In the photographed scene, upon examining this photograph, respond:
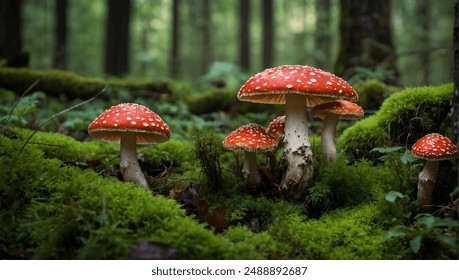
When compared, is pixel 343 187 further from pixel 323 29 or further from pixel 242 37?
pixel 323 29

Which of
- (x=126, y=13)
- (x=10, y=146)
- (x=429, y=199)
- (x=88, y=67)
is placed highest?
(x=126, y=13)

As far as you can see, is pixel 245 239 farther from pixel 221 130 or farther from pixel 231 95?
pixel 231 95

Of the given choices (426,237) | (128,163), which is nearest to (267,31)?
(128,163)

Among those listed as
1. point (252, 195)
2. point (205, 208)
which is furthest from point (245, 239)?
point (252, 195)

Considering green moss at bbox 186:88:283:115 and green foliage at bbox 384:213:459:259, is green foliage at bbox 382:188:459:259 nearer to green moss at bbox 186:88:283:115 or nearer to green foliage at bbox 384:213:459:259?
green foliage at bbox 384:213:459:259

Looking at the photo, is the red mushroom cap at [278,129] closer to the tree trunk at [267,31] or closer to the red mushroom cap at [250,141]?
the red mushroom cap at [250,141]

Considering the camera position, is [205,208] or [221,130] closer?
[205,208]

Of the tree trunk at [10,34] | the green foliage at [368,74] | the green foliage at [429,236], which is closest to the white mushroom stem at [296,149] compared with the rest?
the green foliage at [429,236]
